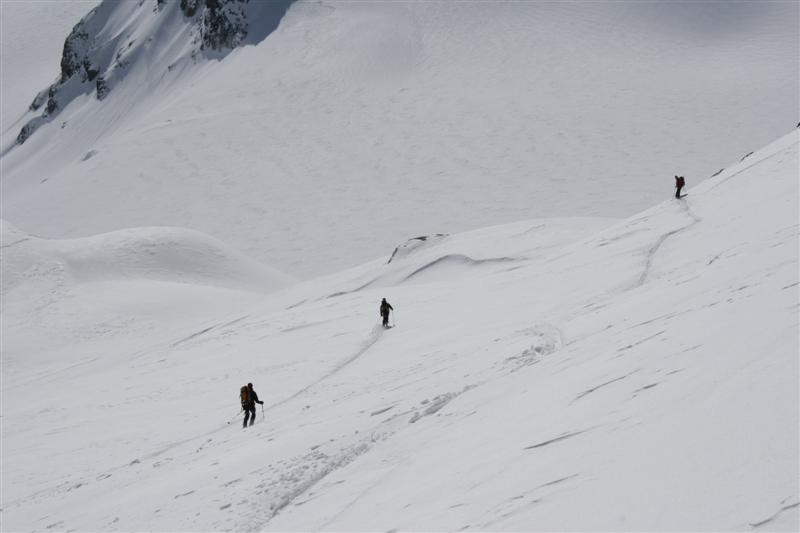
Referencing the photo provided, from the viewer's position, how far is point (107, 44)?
130 metres

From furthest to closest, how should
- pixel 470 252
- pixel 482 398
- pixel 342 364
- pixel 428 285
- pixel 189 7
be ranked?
pixel 189 7
pixel 470 252
pixel 428 285
pixel 342 364
pixel 482 398

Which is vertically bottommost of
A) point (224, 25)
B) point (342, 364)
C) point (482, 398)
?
point (482, 398)

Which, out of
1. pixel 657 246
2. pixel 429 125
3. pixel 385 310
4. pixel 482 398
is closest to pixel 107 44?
pixel 429 125

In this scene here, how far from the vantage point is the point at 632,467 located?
21.0 ft

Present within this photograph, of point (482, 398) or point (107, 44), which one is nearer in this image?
point (482, 398)

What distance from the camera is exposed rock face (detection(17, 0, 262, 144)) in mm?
101562

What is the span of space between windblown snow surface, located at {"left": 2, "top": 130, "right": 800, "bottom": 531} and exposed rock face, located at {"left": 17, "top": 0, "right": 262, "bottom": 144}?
78269 millimetres

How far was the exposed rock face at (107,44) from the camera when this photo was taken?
102 m

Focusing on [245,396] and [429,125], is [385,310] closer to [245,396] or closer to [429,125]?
[245,396]

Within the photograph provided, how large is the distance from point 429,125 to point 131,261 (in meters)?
38.4

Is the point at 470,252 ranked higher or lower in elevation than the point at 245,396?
higher

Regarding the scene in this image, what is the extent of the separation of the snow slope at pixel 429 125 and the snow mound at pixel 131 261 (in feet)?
31.6

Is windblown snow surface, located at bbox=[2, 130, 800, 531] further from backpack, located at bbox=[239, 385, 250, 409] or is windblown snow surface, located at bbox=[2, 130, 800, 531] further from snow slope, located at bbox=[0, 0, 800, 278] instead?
snow slope, located at bbox=[0, 0, 800, 278]

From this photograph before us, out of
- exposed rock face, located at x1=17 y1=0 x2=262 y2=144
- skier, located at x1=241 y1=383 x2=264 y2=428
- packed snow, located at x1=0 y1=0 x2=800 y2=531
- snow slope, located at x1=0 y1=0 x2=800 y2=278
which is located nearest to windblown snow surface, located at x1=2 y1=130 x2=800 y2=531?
packed snow, located at x1=0 y1=0 x2=800 y2=531
